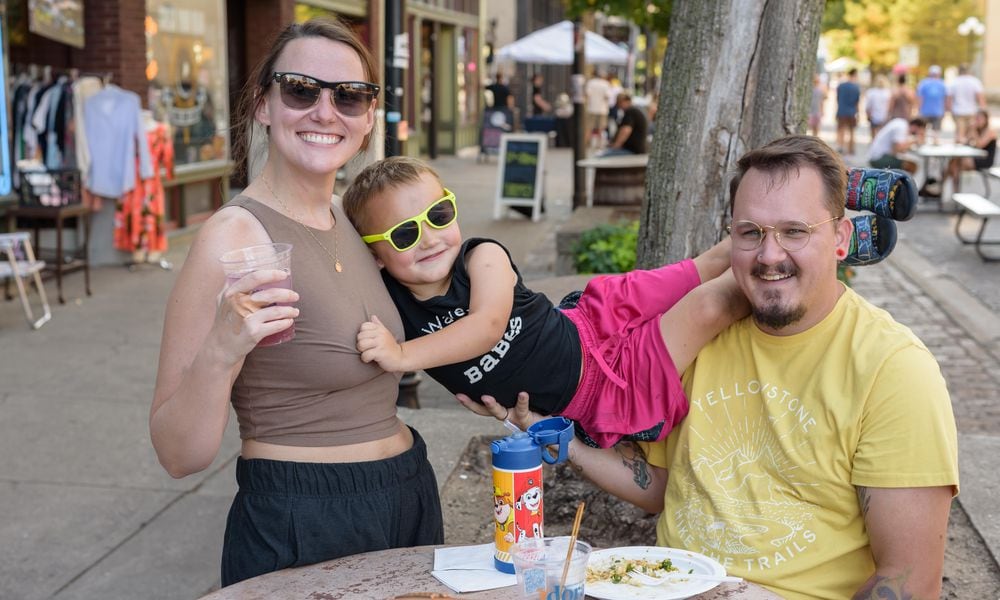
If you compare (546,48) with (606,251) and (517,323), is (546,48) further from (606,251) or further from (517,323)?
(517,323)

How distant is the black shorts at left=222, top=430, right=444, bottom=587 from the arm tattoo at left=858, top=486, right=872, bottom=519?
3.43 ft

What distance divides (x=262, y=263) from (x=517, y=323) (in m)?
1.03

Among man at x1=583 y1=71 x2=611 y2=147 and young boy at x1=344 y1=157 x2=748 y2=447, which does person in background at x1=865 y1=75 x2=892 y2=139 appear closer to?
man at x1=583 y1=71 x2=611 y2=147

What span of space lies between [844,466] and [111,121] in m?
8.91

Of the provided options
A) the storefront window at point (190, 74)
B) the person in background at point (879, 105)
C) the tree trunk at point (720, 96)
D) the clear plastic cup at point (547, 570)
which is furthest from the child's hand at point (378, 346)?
the person in background at point (879, 105)

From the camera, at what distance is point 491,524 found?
407 cm

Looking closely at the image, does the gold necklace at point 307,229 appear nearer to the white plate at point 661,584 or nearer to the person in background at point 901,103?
the white plate at point 661,584

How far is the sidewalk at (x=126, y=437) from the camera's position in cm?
443

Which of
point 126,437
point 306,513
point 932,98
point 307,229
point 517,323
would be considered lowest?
point 126,437

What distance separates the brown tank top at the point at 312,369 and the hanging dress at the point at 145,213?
849cm

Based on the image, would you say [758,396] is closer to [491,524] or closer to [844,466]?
[844,466]

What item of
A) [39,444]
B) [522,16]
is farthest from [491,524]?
[522,16]

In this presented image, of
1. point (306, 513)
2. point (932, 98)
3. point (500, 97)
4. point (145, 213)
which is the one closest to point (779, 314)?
point (306, 513)

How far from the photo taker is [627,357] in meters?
3.04
